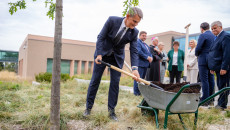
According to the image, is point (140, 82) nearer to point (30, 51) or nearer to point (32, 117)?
point (32, 117)

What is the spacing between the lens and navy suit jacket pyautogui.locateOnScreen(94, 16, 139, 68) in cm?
300

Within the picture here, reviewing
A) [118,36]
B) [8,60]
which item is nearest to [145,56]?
[118,36]

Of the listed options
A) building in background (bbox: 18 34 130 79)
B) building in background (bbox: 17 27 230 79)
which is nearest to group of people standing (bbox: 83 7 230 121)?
building in background (bbox: 17 27 230 79)

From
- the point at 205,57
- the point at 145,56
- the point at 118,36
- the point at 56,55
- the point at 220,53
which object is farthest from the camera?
the point at 145,56

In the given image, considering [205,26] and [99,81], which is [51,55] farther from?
[99,81]

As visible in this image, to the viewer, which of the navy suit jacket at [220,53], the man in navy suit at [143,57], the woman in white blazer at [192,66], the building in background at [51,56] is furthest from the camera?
the building in background at [51,56]

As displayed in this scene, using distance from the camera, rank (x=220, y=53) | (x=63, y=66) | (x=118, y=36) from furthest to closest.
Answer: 1. (x=63, y=66)
2. (x=220, y=53)
3. (x=118, y=36)

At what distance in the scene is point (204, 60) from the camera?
462 centimetres

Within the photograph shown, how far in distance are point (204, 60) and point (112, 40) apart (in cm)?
265

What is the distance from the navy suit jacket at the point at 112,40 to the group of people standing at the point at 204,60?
2.04m

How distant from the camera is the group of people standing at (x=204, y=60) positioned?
4137mm

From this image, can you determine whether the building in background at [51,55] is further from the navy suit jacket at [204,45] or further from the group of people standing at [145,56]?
the navy suit jacket at [204,45]

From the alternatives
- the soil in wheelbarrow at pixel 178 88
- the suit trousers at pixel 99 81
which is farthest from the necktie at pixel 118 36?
the soil in wheelbarrow at pixel 178 88

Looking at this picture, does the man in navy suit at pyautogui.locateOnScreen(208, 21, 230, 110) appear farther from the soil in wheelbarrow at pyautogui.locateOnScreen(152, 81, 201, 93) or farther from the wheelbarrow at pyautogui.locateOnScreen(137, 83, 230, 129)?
the wheelbarrow at pyautogui.locateOnScreen(137, 83, 230, 129)
